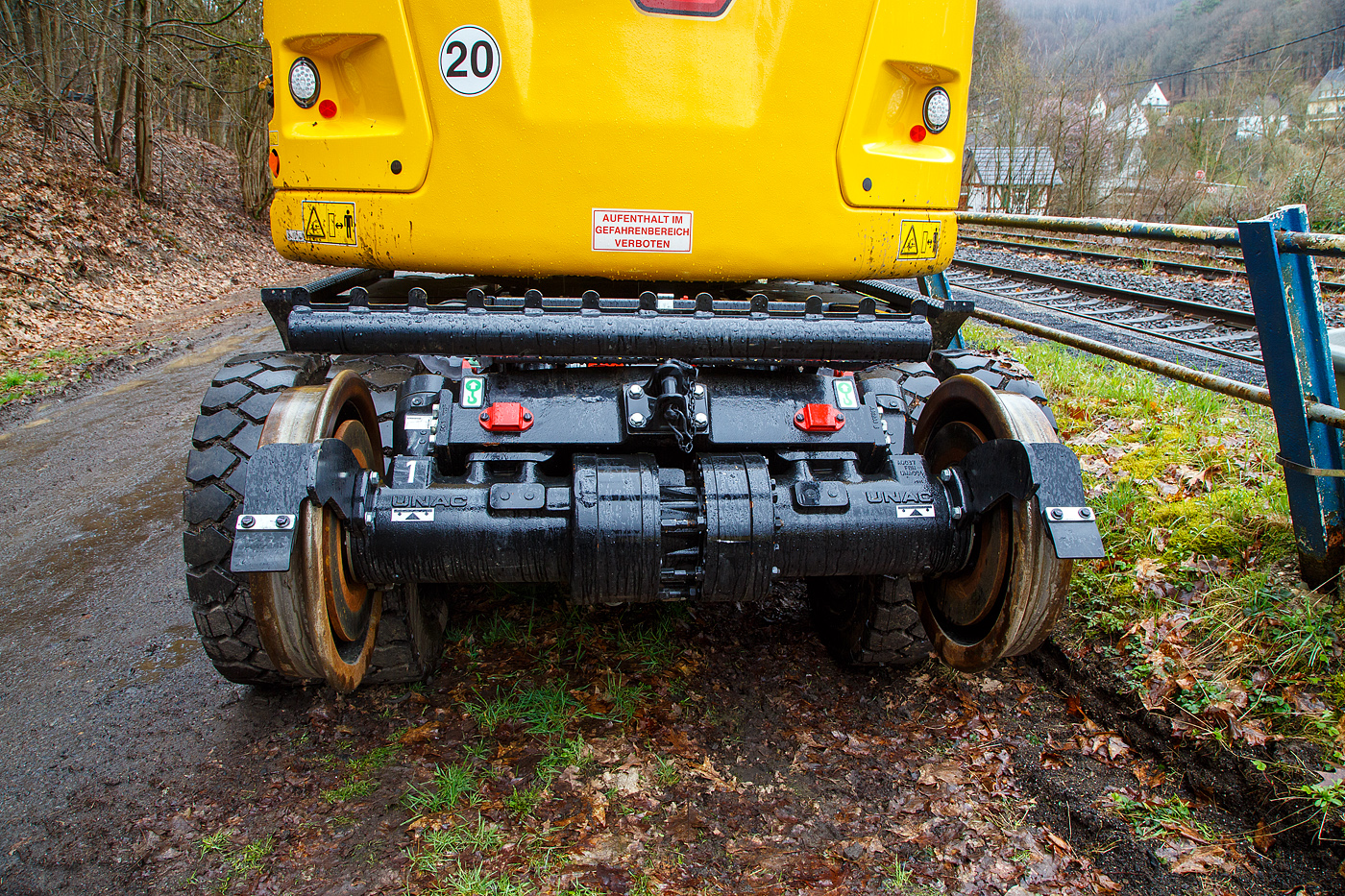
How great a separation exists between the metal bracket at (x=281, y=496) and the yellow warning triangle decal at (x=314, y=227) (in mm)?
991

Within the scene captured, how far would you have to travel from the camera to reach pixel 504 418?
2516mm

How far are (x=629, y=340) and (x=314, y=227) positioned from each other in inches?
49.2

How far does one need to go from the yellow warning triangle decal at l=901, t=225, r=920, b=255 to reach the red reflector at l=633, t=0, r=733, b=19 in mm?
1018

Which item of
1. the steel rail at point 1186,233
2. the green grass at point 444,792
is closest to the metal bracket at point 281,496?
the green grass at point 444,792

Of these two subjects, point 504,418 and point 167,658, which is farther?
point 167,658

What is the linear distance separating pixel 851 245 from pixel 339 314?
1808mm

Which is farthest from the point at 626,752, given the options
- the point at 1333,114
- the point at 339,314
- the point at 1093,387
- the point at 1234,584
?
the point at 1333,114

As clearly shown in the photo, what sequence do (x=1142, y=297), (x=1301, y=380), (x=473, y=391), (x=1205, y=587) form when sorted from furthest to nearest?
(x=1142, y=297) → (x=1205, y=587) → (x=1301, y=380) → (x=473, y=391)

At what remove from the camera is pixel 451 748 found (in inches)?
112

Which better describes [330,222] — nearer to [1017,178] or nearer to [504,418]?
[504,418]

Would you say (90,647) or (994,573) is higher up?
(994,573)

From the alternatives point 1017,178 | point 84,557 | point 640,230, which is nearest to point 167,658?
point 84,557

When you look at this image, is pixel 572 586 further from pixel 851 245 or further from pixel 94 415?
pixel 94 415

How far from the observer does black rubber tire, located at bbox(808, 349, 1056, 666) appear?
2982 millimetres
